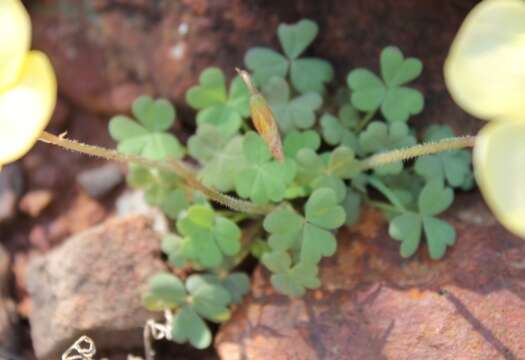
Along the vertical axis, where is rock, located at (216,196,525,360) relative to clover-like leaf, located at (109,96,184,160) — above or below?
below

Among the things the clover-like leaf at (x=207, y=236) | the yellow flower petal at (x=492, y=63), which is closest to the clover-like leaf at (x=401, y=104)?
the clover-like leaf at (x=207, y=236)

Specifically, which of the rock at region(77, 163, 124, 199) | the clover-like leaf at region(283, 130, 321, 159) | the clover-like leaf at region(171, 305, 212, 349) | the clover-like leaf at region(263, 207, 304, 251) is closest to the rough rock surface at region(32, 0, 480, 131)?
the rock at region(77, 163, 124, 199)

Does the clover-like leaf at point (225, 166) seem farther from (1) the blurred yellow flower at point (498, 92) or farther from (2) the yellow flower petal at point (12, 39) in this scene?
(1) the blurred yellow flower at point (498, 92)

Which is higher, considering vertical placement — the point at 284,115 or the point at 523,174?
the point at 523,174

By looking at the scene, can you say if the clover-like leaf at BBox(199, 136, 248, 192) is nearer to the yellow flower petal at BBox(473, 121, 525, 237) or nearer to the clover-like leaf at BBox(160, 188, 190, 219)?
the clover-like leaf at BBox(160, 188, 190, 219)

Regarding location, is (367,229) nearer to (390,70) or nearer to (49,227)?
(390,70)

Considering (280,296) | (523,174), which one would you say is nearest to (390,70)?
(280,296)
